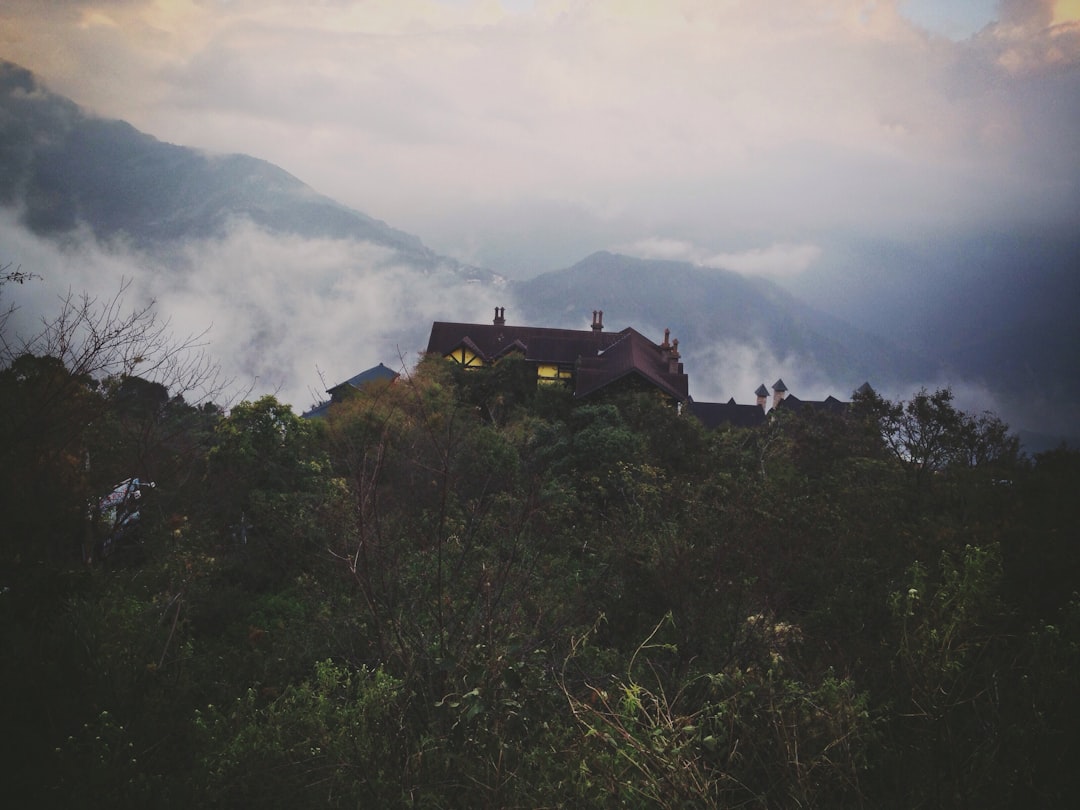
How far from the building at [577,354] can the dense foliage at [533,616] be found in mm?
7596

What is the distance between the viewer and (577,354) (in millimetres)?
31984

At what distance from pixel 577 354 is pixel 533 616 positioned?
24.8 m

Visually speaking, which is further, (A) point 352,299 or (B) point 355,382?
(A) point 352,299

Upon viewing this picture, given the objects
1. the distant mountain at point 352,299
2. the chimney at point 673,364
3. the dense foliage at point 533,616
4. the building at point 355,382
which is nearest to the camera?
the dense foliage at point 533,616

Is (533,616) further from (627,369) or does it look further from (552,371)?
(552,371)

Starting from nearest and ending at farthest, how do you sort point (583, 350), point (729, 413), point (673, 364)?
point (673, 364) < point (583, 350) < point (729, 413)

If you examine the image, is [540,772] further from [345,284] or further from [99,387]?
[345,284]

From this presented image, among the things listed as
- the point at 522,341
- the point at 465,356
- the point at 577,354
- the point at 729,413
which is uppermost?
the point at 522,341

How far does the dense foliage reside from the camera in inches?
145

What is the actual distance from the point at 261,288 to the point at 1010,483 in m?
183

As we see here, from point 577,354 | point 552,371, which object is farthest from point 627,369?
point 552,371

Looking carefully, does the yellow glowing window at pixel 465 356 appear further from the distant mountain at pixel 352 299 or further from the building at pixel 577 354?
the distant mountain at pixel 352 299

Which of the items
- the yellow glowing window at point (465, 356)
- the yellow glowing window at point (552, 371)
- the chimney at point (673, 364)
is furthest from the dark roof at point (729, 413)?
the yellow glowing window at point (465, 356)

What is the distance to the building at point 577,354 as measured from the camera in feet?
88.5
